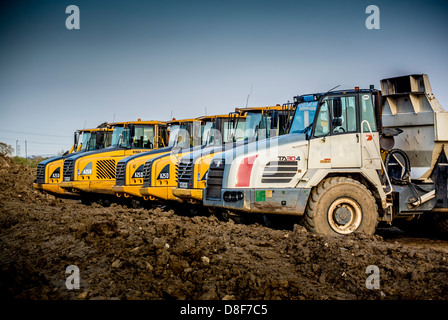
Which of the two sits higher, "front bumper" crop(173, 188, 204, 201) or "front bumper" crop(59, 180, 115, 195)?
"front bumper" crop(59, 180, 115, 195)

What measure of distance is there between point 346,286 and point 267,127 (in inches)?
233

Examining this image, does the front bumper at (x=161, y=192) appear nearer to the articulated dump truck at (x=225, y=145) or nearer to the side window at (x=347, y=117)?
the articulated dump truck at (x=225, y=145)

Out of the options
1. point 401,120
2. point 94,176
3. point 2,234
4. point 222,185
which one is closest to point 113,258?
point 222,185

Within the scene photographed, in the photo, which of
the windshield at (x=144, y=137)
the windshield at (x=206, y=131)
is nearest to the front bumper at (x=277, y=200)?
the windshield at (x=206, y=131)

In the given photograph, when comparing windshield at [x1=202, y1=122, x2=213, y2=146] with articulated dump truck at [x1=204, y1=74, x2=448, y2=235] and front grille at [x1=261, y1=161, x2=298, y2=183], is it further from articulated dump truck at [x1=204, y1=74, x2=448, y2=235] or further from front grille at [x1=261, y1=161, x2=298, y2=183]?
front grille at [x1=261, y1=161, x2=298, y2=183]

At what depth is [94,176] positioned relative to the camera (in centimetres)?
1489

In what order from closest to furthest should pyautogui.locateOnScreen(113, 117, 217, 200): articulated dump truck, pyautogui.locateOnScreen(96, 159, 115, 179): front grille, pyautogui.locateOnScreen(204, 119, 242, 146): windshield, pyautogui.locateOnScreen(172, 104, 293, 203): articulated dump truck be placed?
pyautogui.locateOnScreen(172, 104, 293, 203): articulated dump truck < pyautogui.locateOnScreen(204, 119, 242, 146): windshield < pyautogui.locateOnScreen(113, 117, 217, 200): articulated dump truck < pyautogui.locateOnScreen(96, 159, 115, 179): front grille

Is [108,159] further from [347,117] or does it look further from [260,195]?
[347,117]

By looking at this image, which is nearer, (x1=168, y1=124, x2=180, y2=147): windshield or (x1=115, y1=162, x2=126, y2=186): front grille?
(x1=115, y1=162, x2=126, y2=186): front grille

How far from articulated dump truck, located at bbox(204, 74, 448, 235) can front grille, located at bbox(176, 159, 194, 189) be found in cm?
181

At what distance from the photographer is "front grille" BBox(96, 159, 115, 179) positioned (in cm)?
1491

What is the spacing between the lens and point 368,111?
811 cm

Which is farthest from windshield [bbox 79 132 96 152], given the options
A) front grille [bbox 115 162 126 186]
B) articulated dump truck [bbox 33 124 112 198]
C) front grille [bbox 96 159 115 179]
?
front grille [bbox 115 162 126 186]

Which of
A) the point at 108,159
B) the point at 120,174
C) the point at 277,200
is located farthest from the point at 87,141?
the point at 277,200
